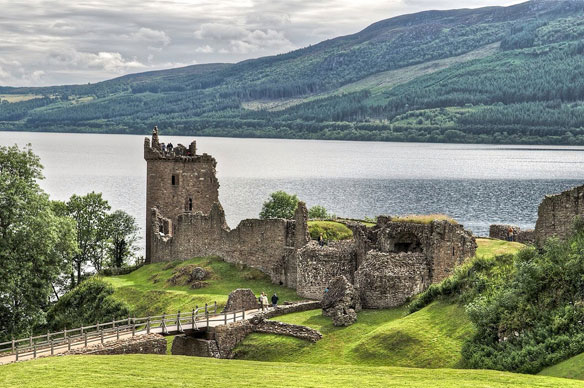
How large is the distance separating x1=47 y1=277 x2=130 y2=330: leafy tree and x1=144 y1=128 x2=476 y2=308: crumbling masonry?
21.7 ft

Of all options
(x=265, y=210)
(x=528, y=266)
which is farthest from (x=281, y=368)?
(x=265, y=210)

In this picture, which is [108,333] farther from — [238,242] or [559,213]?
[559,213]

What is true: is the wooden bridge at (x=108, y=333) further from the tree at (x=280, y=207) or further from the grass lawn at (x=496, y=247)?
the tree at (x=280, y=207)

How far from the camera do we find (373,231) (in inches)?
1868

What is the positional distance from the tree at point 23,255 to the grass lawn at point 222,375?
13.8m

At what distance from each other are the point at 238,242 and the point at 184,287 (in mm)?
4621

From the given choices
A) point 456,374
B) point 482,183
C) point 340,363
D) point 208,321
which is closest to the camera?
point 456,374

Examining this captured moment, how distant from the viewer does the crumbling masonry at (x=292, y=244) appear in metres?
42.3

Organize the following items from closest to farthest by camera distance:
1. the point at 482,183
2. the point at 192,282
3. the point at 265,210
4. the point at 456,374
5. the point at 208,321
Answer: the point at 456,374, the point at 208,321, the point at 192,282, the point at 265,210, the point at 482,183

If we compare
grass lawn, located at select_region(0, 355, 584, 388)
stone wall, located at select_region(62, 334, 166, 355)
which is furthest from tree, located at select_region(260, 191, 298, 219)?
grass lawn, located at select_region(0, 355, 584, 388)

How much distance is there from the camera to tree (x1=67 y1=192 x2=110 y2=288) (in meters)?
80.4

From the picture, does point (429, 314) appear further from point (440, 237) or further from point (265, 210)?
point (265, 210)

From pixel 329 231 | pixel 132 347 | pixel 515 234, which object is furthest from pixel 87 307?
pixel 515 234

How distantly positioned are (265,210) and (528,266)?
193 ft
